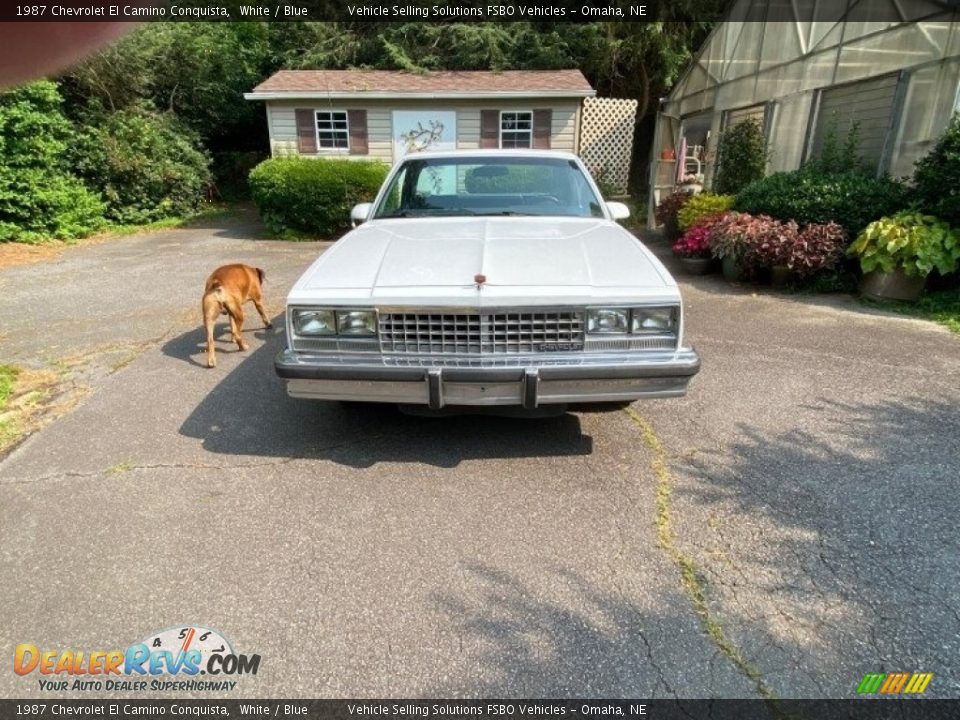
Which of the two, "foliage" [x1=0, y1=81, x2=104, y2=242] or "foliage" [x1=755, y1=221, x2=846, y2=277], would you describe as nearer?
"foliage" [x1=755, y1=221, x2=846, y2=277]

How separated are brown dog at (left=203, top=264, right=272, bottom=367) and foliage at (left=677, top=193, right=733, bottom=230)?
258 inches

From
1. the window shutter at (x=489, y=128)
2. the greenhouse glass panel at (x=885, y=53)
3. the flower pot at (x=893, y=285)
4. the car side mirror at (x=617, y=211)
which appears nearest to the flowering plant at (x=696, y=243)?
the flower pot at (x=893, y=285)

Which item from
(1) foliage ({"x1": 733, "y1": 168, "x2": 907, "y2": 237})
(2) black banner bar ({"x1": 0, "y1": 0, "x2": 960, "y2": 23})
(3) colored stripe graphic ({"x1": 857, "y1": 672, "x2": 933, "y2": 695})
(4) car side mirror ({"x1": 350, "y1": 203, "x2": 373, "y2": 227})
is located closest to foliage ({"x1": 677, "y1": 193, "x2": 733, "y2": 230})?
(1) foliage ({"x1": 733, "y1": 168, "x2": 907, "y2": 237})

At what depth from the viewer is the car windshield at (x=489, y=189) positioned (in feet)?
13.6

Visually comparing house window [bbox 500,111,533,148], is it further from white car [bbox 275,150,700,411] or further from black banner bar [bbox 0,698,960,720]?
black banner bar [bbox 0,698,960,720]

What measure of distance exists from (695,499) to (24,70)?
9.59ft

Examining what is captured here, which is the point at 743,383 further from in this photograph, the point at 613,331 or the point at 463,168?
the point at 463,168

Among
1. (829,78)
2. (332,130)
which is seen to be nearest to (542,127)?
(332,130)

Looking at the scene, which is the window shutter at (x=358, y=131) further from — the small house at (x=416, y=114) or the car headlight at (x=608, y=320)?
the car headlight at (x=608, y=320)

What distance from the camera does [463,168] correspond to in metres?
4.43

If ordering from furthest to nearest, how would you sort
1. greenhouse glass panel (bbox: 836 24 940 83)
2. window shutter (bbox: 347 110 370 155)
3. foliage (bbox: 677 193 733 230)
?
window shutter (bbox: 347 110 370 155) → foliage (bbox: 677 193 733 230) → greenhouse glass panel (bbox: 836 24 940 83)

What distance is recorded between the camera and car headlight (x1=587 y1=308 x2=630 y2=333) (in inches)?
109

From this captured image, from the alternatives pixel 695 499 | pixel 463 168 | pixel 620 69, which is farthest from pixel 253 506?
pixel 620 69

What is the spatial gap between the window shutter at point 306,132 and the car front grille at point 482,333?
13982 mm
